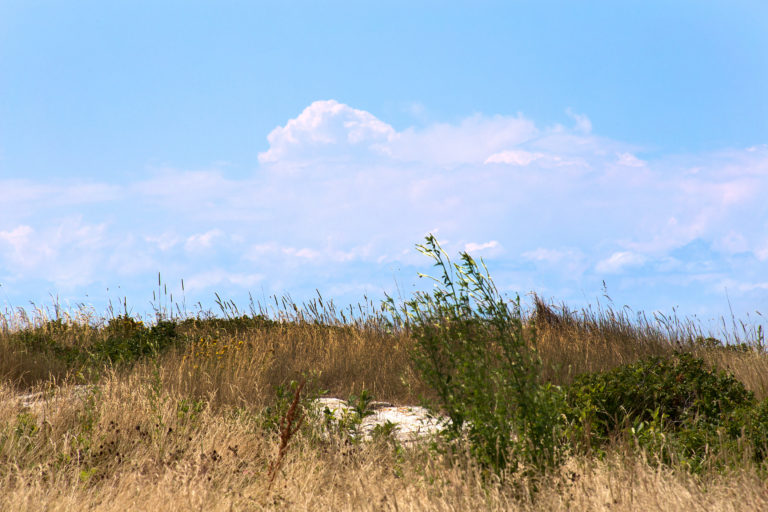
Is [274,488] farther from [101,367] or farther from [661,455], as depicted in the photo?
[101,367]

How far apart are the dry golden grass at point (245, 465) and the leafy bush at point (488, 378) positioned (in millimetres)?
178

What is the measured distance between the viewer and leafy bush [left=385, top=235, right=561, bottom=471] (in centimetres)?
383

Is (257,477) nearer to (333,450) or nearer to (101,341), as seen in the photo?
(333,450)

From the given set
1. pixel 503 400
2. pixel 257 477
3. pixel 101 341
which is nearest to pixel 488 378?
pixel 503 400

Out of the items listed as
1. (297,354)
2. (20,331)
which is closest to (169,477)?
(297,354)

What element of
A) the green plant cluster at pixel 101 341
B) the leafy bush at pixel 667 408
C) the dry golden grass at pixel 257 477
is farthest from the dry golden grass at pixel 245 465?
the green plant cluster at pixel 101 341

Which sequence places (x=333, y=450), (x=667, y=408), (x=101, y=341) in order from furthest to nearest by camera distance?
(x=101, y=341), (x=667, y=408), (x=333, y=450)

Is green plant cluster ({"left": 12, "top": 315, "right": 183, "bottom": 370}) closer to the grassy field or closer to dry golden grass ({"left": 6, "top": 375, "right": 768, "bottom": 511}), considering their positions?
the grassy field

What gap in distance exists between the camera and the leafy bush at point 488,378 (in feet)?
12.6

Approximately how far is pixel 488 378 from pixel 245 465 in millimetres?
2037

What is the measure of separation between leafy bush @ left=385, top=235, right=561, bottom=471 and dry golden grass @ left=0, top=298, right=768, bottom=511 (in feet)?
0.58

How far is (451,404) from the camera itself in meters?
4.02

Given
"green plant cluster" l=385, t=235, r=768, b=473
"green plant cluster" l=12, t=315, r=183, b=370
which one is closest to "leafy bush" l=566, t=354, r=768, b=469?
"green plant cluster" l=385, t=235, r=768, b=473

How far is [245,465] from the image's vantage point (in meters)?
4.82
